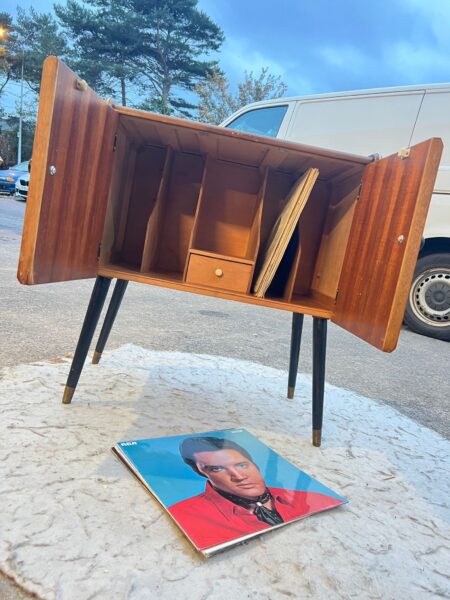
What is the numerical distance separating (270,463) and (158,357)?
32.3 inches

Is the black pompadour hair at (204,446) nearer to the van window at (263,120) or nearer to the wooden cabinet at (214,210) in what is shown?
the wooden cabinet at (214,210)

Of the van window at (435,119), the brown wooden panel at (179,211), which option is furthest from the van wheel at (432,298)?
the brown wooden panel at (179,211)

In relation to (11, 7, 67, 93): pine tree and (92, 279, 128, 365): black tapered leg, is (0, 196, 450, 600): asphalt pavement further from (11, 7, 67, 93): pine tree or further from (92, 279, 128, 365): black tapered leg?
(11, 7, 67, 93): pine tree

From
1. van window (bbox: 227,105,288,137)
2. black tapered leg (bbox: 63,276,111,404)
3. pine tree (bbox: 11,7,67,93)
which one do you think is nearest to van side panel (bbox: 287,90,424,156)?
van window (bbox: 227,105,288,137)

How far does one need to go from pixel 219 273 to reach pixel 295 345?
17.9 inches

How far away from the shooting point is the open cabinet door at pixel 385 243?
86 centimetres

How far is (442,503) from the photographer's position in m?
0.98

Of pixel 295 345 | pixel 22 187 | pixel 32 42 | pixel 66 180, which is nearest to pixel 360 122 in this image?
pixel 295 345

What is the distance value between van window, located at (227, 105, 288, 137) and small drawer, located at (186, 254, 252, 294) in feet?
8.91

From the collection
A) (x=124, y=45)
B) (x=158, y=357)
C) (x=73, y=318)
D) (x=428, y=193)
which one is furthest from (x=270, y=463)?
(x=124, y=45)

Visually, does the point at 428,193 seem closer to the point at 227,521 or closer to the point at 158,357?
the point at 227,521

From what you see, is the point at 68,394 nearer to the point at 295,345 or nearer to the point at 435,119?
the point at 295,345

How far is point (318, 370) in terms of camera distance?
3.80 feet

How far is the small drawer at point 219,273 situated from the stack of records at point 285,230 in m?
0.04
